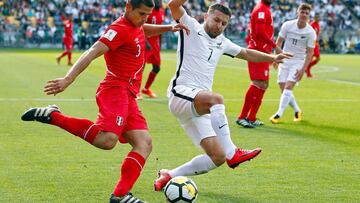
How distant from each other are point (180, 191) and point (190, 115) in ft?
4.01

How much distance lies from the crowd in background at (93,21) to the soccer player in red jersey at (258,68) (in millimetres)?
38532

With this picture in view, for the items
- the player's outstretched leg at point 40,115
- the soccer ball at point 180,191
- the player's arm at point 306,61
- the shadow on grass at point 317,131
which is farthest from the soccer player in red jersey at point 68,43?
the soccer ball at point 180,191

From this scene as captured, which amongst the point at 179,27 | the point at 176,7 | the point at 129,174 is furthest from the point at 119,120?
the point at 176,7

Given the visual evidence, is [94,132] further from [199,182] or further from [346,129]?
[346,129]

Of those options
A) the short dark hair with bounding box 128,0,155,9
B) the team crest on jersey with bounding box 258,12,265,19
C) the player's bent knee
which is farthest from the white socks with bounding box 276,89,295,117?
the short dark hair with bounding box 128,0,155,9

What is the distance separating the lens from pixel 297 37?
14.7 meters

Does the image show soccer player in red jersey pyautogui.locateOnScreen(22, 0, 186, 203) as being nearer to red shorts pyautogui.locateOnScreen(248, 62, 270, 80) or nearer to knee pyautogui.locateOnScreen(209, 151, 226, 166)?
knee pyautogui.locateOnScreen(209, 151, 226, 166)

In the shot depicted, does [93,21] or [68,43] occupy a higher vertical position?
[68,43]

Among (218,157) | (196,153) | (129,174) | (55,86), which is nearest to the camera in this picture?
(55,86)

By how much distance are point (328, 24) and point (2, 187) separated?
54.7 metres

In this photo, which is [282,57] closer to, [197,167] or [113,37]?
[197,167]

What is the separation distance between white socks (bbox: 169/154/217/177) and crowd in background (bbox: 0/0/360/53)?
44.4 meters

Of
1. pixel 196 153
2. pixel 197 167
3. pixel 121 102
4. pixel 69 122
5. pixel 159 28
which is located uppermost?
pixel 159 28

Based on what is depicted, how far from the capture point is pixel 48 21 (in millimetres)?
54594
